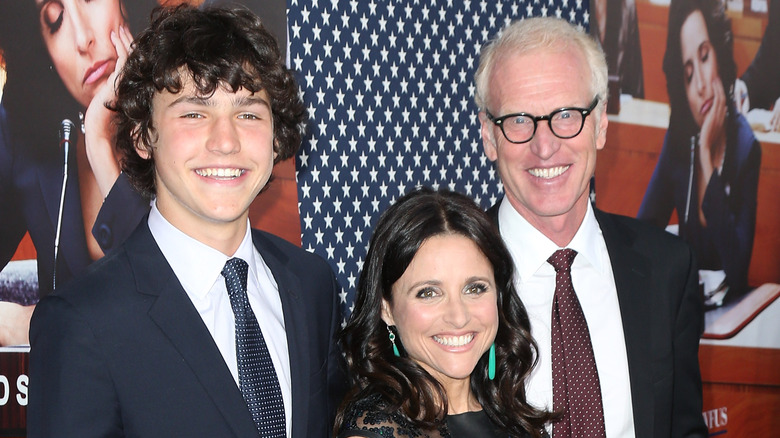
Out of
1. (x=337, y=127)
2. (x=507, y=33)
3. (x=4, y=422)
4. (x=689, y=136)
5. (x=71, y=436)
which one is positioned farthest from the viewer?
(x=689, y=136)

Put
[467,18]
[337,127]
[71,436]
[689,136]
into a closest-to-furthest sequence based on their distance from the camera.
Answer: [71,436] → [337,127] → [467,18] → [689,136]

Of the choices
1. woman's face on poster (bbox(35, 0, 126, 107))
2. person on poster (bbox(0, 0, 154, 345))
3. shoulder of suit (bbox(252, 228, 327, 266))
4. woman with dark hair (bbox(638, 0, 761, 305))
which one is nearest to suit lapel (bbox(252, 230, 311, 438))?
shoulder of suit (bbox(252, 228, 327, 266))

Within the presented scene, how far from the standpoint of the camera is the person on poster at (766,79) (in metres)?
4.46

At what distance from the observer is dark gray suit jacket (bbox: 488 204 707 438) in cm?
220

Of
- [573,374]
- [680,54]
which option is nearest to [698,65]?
[680,54]

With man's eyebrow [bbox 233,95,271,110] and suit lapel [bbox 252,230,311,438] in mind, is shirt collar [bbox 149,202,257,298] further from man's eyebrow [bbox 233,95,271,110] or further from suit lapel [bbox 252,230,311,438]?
man's eyebrow [bbox 233,95,271,110]

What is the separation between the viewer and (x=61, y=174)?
8.87 feet

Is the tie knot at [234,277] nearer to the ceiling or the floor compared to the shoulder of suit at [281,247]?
nearer to the floor

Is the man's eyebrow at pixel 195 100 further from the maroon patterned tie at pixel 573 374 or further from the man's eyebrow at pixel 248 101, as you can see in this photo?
the maroon patterned tie at pixel 573 374

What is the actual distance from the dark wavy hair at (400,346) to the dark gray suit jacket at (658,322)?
Result: 32cm

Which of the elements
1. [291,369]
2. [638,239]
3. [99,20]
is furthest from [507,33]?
[99,20]

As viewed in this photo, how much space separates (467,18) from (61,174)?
5.96ft

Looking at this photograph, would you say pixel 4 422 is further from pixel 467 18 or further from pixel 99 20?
pixel 467 18

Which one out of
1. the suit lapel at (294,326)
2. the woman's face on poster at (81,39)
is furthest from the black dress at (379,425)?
the woman's face on poster at (81,39)
